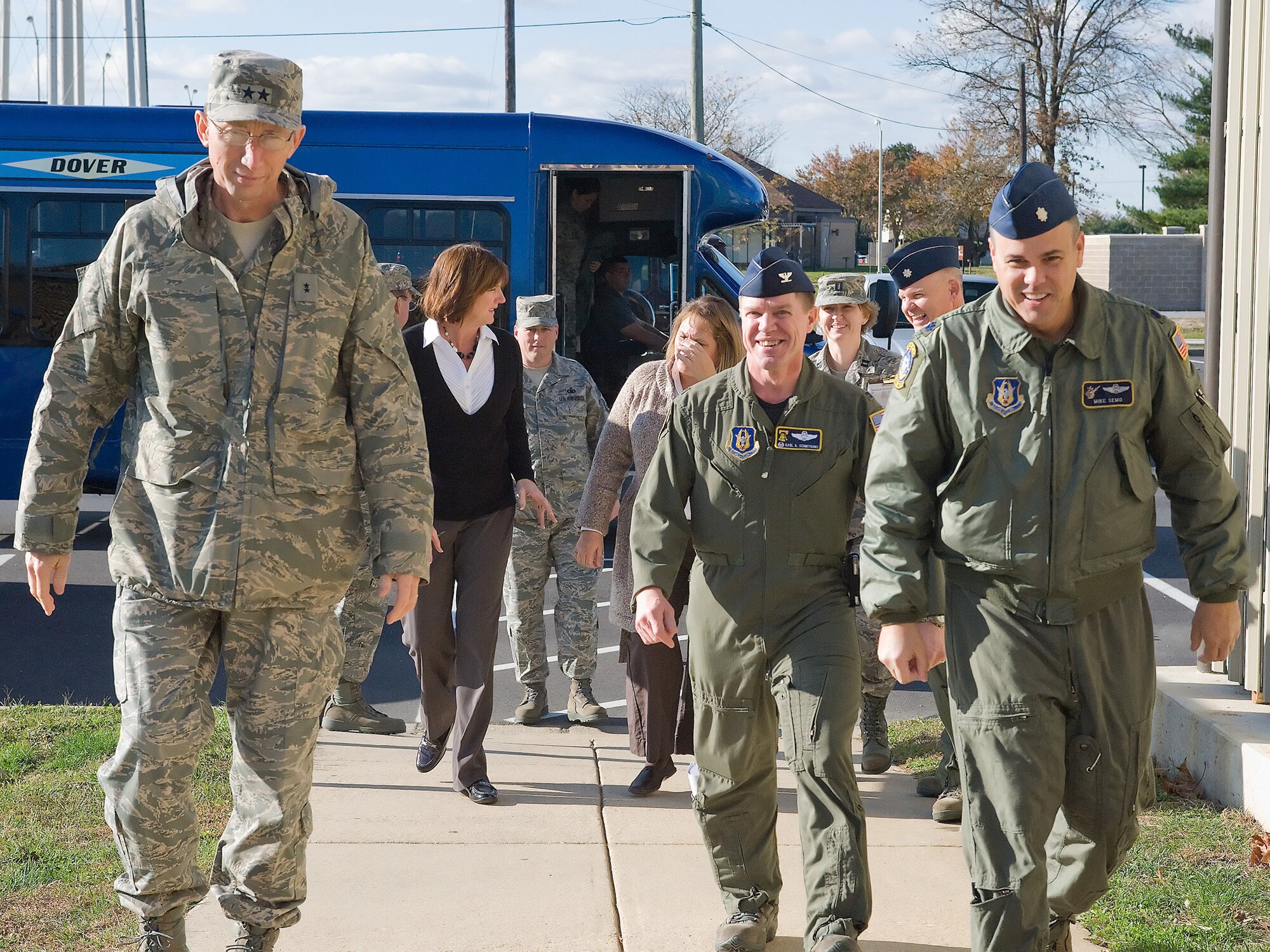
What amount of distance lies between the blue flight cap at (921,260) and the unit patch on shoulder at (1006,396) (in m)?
2.00

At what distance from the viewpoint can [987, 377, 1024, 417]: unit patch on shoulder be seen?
3.25 metres

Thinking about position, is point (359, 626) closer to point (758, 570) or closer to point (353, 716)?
point (353, 716)

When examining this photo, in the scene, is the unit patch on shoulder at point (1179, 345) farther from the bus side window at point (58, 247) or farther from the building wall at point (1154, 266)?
the building wall at point (1154, 266)

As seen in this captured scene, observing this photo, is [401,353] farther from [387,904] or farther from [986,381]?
[387,904]

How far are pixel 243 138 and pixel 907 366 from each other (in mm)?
1679

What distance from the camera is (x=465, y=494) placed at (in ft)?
17.6

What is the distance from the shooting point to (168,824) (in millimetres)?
3352

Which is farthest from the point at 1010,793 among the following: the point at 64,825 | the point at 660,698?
the point at 64,825

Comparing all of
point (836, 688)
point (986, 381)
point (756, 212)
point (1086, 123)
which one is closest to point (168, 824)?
point (836, 688)

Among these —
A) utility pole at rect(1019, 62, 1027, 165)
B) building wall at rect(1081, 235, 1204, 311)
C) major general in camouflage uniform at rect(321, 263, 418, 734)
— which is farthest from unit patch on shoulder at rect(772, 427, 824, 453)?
building wall at rect(1081, 235, 1204, 311)

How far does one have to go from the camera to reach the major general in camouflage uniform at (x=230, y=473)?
331cm

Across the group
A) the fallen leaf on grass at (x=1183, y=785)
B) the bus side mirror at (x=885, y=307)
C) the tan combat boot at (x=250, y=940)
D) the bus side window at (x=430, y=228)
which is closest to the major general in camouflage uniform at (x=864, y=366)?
the fallen leaf on grass at (x=1183, y=785)

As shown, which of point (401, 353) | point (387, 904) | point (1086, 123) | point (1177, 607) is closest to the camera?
point (401, 353)

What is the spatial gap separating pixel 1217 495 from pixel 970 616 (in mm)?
632
